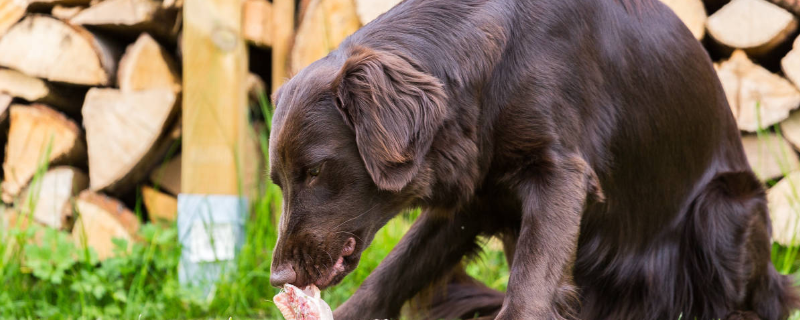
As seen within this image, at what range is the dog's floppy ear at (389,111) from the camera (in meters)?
1.83

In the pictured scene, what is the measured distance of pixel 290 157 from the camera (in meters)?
1.95

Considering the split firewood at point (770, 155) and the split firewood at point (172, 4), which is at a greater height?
the split firewood at point (172, 4)

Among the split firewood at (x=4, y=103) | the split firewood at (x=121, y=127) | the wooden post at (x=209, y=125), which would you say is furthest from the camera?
the split firewood at (x=4, y=103)

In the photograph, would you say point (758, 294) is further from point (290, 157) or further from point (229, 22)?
point (229, 22)

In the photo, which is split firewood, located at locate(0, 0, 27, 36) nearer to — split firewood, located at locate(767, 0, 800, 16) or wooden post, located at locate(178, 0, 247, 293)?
wooden post, located at locate(178, 0, 247, 293)

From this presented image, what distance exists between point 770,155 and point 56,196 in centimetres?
336

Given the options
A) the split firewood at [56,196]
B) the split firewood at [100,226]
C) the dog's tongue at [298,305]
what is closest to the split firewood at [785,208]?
the dog's tongue at [298,305]

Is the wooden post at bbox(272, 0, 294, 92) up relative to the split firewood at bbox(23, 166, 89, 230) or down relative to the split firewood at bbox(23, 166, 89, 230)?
up

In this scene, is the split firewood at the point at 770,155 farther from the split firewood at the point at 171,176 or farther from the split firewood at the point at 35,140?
the split firewood at the point at 35,140

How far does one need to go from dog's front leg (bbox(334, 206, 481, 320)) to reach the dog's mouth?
1.81ft

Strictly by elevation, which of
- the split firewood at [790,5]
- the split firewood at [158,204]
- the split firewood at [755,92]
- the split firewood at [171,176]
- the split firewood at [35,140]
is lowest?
the split firewood at [158,204]

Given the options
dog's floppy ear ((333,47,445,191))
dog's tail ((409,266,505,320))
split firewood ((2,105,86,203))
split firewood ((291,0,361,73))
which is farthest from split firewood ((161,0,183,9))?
dog's floppy ear ((333,47,445,191))

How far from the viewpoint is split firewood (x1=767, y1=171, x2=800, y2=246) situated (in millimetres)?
3262

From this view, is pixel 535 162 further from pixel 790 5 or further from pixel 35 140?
pixel 35 140
